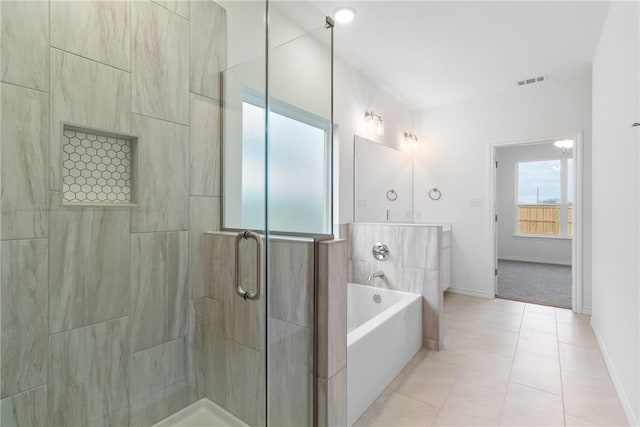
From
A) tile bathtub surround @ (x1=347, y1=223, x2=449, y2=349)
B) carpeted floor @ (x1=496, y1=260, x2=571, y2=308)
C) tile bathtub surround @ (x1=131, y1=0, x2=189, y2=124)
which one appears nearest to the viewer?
tile bathtub surround @ (x1=131, y1=0, x2=189, y2=124)

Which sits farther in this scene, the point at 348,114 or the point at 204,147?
the point at 348,114

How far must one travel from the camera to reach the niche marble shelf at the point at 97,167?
1.26 metres

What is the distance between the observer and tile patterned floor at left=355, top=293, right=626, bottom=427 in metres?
1.62

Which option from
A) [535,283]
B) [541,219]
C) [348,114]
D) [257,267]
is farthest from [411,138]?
[541,219]

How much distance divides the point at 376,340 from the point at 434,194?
115 inches

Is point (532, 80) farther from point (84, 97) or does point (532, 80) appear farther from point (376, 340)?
point (84, 97)

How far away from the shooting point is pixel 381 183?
3551 mm

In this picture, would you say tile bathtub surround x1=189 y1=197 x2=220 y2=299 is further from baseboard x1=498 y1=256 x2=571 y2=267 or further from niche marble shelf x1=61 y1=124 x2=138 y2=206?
baseboard x1=498 y1=256 x2=571 y2=267

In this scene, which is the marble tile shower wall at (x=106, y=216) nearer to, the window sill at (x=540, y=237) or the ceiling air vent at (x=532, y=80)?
the ceiling air vent at (x=532, y=80)

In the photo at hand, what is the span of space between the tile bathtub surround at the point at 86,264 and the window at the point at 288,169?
1.89 ft

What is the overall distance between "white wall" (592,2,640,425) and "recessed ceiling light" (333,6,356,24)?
1581 mm

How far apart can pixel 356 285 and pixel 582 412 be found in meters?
1.56

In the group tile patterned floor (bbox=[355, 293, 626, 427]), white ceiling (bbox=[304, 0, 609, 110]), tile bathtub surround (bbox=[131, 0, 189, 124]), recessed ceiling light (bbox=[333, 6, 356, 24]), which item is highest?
white ceiling (bbox=[304, 0, 609, 110])

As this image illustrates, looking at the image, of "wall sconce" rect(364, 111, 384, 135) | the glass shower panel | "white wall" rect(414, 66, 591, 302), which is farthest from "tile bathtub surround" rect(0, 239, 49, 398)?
"white wall" rect(414, 66, 591, 302)
